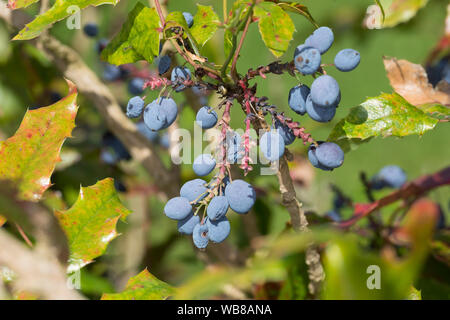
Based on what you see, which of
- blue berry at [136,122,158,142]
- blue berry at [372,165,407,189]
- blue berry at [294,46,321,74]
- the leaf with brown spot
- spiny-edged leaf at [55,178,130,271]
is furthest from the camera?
blue berry at [136,122,158,142]

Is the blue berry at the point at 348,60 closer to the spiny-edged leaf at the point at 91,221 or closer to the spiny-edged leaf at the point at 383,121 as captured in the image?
the spiny-edged leaf at the point at 383,121

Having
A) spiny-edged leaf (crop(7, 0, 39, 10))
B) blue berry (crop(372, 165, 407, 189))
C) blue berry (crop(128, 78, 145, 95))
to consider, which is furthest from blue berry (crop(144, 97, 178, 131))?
blue berry (crop(372, 165, 407, 189))

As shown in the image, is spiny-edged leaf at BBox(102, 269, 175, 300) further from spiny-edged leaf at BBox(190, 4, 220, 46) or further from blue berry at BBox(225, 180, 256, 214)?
spiny-edged leaf at BBox(190, 4, 220, 46)

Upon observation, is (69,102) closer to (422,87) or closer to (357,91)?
(422,87)

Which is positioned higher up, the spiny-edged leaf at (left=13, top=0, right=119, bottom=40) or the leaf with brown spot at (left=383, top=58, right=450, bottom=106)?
the spiny-edged leaf at (left=13, top=0, right=119, bottom=40)

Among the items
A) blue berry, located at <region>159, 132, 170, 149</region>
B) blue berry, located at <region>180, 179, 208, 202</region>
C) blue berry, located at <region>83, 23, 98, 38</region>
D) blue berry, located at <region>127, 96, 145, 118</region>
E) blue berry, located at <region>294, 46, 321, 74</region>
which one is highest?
blue berry, located at <region>294, 46, 321, 74</region>

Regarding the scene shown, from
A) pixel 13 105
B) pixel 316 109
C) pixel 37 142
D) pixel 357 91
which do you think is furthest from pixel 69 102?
pixel 357 91

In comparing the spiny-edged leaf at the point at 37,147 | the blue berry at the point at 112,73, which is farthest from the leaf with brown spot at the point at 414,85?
the blue berry at the point at 112,73
